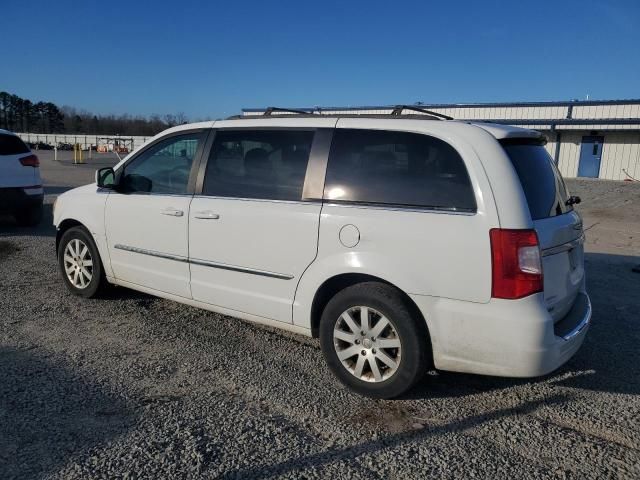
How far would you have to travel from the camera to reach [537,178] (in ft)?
11.5

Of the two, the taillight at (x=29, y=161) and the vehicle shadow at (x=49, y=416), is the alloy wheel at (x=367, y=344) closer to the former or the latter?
the vehicle shadow at (x=49, y=416)

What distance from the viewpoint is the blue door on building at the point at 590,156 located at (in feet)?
103

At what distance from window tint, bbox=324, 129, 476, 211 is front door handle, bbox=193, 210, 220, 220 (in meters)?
0.99

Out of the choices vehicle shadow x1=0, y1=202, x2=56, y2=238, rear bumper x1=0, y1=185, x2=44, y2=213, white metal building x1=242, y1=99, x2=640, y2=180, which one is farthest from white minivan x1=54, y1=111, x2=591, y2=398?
white metal building x1=242, y1=99, x2=640, y2=180

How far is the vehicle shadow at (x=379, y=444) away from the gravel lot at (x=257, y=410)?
10mm

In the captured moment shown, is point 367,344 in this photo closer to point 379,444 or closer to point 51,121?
point 379,444

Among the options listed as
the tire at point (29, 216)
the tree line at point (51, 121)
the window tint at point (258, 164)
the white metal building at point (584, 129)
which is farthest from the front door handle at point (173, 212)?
the tree line at point (51, 121)

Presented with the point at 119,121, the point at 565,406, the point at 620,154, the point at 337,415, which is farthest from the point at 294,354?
the point at 119,121

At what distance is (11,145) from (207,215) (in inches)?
254

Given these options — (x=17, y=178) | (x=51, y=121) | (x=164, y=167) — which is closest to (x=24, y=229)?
(x=17, y=178)

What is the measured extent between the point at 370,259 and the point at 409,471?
1.26 metres

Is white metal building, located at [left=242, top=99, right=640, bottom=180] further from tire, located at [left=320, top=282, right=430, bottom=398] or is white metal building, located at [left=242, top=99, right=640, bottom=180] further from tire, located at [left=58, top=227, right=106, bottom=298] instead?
tire, located at [left=320, top=282, right=430, bottom=398]

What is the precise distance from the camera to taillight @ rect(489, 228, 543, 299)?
10.1 feet

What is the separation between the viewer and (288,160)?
13.1ft
